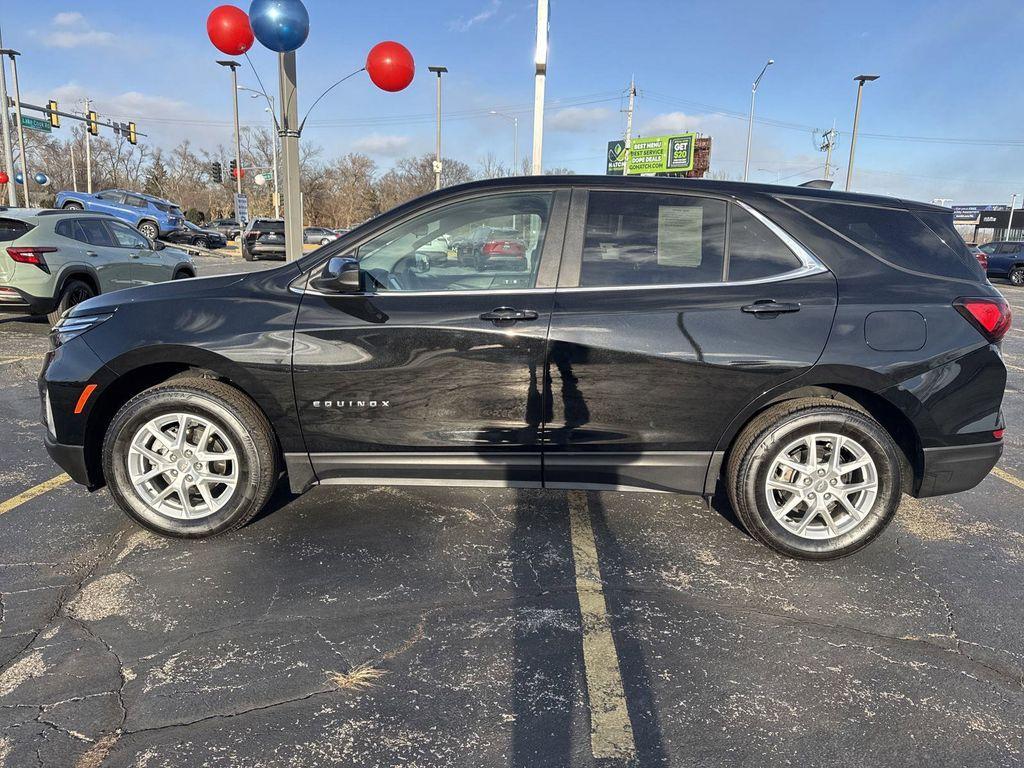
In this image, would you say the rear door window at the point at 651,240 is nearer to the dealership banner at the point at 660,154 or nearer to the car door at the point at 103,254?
the car door at the point at 103,254

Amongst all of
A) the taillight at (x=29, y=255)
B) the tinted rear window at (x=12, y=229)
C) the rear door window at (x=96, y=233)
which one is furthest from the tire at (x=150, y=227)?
the taillight at (x=29, y=255)

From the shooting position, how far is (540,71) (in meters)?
12.5

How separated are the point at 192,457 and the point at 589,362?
6.56 feet

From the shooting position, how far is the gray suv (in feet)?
26.2

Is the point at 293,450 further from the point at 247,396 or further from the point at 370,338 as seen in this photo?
the point at 370,338

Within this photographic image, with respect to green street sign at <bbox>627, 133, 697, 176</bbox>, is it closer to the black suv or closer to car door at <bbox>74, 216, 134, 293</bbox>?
car door at <bbox>74, 216, 134, 293</bbox>

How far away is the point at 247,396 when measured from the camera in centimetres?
323

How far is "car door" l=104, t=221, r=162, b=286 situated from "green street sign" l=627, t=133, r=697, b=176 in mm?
50592

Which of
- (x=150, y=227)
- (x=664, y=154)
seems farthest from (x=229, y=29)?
(x=664, y=154)

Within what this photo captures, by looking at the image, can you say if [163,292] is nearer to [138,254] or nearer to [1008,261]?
[138,254]

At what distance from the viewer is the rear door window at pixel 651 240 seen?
3105mm

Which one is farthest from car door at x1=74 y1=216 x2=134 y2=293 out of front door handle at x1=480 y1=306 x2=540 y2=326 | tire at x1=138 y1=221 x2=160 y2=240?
tire at x1=138 y1=221 x2=160 y2=240

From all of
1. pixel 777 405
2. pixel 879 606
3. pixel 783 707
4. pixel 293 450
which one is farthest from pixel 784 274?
pixel 293 450

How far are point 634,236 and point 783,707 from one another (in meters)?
2.05
